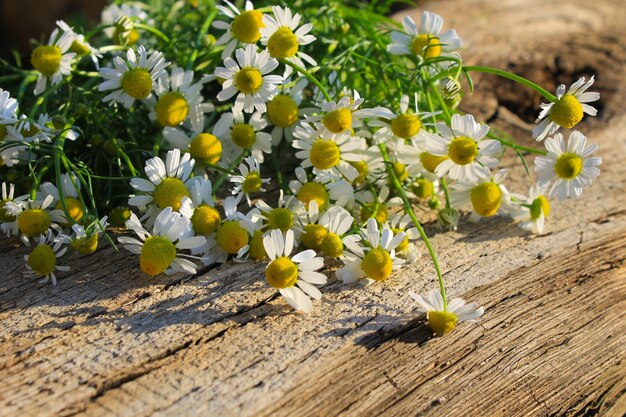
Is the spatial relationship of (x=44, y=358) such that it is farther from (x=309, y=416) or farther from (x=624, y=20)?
(x=624, y=20)

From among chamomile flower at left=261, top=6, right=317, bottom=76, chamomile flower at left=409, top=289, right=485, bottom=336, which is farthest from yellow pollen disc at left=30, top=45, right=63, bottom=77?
chamomile flower at left=409, top=289, right=485, bottom=336

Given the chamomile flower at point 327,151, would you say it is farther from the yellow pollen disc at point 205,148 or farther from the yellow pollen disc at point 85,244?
the yellow pollen disc at point 85,244

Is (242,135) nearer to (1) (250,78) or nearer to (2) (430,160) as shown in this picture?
(1) (250,78)

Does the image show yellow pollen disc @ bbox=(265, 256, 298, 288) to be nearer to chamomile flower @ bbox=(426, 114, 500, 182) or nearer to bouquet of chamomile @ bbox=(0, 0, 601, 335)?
bouquet of chamomile @ bbox=(0, 0, 601, 335)

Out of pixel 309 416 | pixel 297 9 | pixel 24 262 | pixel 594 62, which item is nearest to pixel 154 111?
pixel 24 262

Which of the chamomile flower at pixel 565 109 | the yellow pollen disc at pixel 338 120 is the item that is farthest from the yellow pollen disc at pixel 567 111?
the yellow pollen disc at pixel 338 120

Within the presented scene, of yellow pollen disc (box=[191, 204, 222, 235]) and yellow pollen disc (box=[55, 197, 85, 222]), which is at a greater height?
yellow pollen disc (box=[55, 197, 85, 222])
